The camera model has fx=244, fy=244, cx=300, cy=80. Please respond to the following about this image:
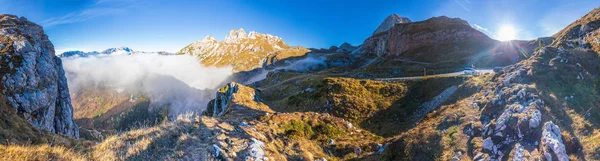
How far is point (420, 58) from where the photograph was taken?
101 meters

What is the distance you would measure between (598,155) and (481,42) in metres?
106

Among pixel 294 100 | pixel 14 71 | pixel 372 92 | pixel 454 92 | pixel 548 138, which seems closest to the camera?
pixel 548 138

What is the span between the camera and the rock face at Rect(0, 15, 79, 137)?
5059cm

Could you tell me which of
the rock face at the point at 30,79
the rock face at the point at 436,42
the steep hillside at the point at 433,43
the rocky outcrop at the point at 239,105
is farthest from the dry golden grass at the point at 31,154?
the rock face at the point at 436,42

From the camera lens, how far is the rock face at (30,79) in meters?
50.6

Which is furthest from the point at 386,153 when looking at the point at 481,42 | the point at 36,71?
the point at 481,42

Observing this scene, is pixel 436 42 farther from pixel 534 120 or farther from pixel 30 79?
pixel 30 79

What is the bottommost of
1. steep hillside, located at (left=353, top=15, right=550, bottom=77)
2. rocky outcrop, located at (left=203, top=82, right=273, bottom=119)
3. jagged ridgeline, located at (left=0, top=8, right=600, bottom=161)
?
rocky outcrop, located at (left=203, top=82, right=273, bottom=119)

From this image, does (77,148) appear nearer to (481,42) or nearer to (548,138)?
(548,138)

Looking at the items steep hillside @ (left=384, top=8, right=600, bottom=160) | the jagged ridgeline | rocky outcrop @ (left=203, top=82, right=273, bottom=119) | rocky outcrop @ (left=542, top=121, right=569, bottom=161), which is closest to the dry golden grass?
the jagged ridgeline

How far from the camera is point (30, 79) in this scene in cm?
5694

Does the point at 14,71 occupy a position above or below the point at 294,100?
above

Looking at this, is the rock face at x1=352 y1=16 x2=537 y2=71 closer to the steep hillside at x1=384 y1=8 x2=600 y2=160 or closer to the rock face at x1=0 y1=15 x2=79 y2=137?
the steep hillside at x1=384 y1=8 x2=600 y2=160

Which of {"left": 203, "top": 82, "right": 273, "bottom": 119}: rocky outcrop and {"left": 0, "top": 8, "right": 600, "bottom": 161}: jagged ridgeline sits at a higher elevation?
{"left": 0, "top": 8, "right": 600, "bottom": 161}: jagged ridgeline
